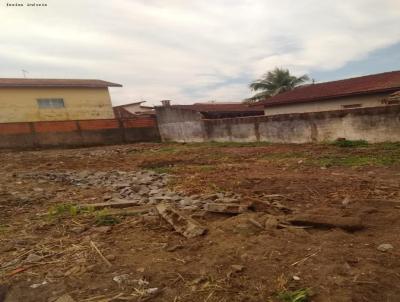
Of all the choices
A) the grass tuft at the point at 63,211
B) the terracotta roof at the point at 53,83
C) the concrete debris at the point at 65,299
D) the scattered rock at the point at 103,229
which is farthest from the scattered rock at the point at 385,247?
the terracotta roof at the point at 53,83

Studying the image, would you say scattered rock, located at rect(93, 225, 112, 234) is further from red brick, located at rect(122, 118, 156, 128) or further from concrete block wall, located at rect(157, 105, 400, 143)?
red brick, located at rect(122, 118, 156, 128)

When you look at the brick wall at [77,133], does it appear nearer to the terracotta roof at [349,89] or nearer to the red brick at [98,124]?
the red brick at [98,124]

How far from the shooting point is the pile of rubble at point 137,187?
17.6 feet

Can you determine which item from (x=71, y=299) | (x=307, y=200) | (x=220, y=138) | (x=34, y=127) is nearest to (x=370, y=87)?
(x=220, y=138)

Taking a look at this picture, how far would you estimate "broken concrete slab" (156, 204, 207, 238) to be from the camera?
12.6 feet

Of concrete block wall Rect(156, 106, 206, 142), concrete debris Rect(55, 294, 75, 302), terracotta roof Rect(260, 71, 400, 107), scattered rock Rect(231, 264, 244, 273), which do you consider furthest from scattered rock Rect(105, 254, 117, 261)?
concrete block wall Rect(156, 106, 206, 142)

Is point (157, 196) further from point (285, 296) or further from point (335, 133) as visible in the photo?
point (335, 133)

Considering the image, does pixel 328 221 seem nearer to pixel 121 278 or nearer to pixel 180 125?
pixel 121 278

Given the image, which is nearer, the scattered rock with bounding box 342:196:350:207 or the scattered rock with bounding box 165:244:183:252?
the scattered rock with bounding box 165:244:183:252

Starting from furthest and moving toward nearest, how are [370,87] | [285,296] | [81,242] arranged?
[370,87]
[81,242]
[285,296]

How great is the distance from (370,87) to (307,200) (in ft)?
40.3

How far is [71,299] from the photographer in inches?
105

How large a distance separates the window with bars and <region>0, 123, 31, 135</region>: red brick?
294 inches

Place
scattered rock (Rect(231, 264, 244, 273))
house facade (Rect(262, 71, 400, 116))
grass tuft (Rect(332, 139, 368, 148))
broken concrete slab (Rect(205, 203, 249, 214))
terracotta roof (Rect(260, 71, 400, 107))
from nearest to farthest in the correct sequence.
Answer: scattered rock (Rect(231, 264, 244, 273)) < broken concrete slab (Rect(205, 203, 249, 214)) < grass tuft (Rect(332, 139, 368, 148)) < house facade (Rect(262, 71, 400, 116)) < terracotta roof (Rect(260, 71, 400, 107))
